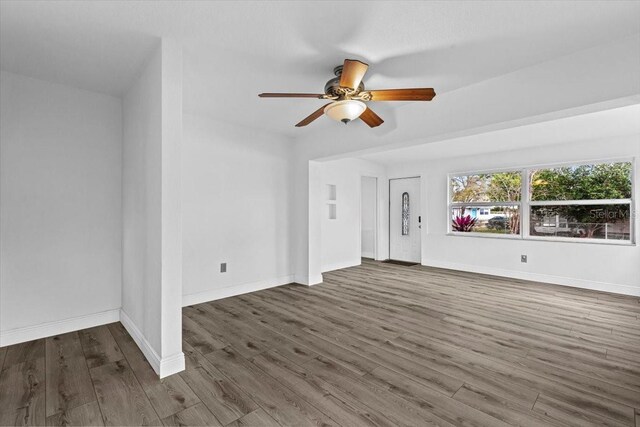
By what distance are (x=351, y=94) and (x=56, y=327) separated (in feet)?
11.4

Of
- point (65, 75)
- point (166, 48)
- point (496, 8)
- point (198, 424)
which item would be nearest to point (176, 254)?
point (198, 424)

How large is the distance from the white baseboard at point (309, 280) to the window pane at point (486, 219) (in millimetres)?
3188

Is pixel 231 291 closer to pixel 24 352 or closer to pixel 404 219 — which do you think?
pixel 24 352

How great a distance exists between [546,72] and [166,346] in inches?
145

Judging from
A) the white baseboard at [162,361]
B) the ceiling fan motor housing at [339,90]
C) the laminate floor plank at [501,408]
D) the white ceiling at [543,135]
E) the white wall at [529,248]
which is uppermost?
the white ceiling at [543,135]

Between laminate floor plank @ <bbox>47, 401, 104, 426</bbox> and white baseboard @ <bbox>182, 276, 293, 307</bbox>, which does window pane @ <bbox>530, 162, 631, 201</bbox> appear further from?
laminate floor plank @ <bbox>47, 401, 104, 426</bbox>

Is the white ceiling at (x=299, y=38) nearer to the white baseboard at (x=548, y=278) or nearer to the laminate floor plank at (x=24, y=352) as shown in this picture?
the laminate floor plank at (x=24, y=352)

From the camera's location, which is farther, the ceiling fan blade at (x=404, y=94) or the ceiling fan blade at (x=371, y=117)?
the ceiling fan blade at (x=371, y=117)

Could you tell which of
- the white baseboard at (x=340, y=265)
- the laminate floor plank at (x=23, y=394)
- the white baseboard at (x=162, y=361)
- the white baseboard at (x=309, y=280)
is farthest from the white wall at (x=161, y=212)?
the white baseboard at (x=340, y=265)

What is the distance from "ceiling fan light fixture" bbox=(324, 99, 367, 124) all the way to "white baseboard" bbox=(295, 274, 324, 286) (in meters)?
2.83

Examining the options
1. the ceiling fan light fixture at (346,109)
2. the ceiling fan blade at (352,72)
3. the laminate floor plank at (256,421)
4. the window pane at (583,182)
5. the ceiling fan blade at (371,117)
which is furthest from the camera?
the window pane at (583,182)

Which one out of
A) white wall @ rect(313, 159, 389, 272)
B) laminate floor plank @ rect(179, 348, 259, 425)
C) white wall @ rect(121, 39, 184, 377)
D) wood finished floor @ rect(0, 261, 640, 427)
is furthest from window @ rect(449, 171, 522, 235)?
white wall @ rect(121, 39, 184, 377)

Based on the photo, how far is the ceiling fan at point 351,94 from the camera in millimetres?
2168

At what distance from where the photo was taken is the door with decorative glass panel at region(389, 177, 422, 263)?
6809 millimetres
